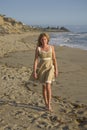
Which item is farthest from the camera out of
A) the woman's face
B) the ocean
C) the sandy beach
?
the ocean

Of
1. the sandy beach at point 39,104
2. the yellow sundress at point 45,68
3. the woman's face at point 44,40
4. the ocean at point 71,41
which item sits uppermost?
the woman's face at point 44,40

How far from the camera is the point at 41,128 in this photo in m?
5.65

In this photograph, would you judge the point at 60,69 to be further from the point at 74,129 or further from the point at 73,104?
the point at 74,129

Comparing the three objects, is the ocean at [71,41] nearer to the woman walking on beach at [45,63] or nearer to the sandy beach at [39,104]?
the sandy beach at [39,104]

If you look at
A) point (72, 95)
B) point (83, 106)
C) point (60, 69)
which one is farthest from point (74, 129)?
point (60, 69)

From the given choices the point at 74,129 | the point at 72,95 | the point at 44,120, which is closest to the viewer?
the point at 74,129

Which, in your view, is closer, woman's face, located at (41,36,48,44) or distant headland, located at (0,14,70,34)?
→ woman's face, located at (41,36,48,44)

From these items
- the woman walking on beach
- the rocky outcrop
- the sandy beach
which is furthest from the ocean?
the woman walking on beach

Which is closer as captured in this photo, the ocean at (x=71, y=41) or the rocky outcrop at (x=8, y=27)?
the ocean at (x=71, y=41)

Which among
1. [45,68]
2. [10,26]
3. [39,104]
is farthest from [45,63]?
[10,26]

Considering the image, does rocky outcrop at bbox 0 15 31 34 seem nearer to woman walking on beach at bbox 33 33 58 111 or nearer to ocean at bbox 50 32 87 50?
ocean at bbox 50 32 87 50

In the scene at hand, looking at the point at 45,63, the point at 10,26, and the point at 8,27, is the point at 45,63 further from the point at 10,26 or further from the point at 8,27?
the point at 10,26

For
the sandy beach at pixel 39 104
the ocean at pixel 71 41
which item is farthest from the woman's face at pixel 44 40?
the ocean at pixel 71 41

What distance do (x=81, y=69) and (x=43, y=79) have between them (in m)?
5.91
